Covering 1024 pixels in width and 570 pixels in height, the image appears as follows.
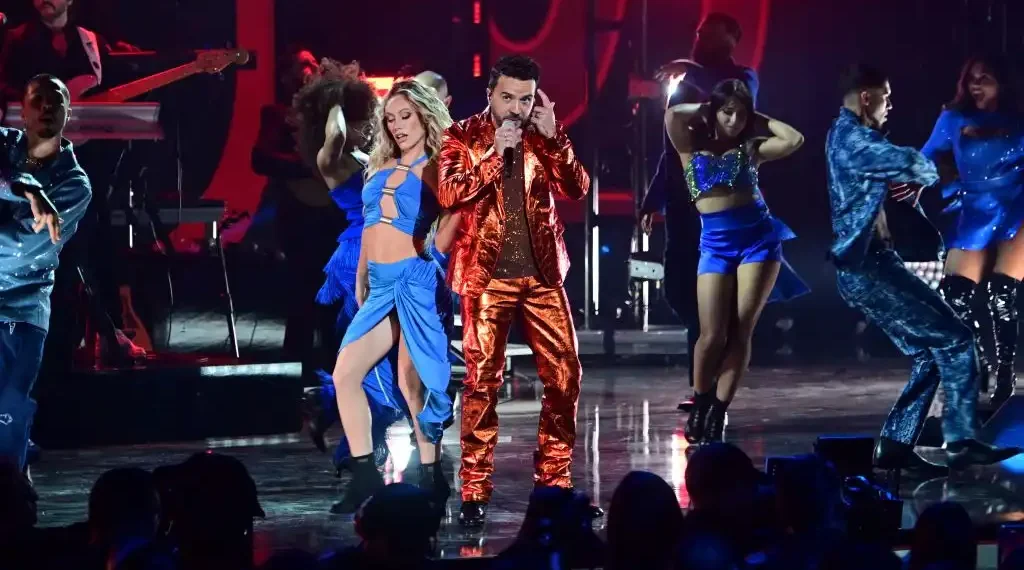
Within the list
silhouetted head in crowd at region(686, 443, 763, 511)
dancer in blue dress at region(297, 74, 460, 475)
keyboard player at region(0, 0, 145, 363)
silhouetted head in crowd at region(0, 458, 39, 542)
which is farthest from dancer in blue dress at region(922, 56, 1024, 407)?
silhouetted head in crowd at region(0, 458, 39, 542)

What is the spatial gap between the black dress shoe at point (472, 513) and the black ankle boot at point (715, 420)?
2279mm

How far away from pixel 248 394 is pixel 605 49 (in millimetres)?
4737

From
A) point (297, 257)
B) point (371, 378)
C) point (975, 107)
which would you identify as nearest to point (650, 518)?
point (371, 378)

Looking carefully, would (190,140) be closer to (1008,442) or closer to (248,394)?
(248,394)

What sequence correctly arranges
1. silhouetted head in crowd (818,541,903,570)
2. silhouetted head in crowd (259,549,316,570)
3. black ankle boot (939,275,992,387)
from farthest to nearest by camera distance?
black ankle boot (939,275,992,387), silhouetted head in crowd (818,541,903,570), silhouetted head in crowd (259,549,316,570)

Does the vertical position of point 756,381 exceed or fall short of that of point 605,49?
it falls short

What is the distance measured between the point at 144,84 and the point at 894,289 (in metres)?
4.68

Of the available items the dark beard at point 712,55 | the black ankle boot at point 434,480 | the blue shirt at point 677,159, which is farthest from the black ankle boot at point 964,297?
the black ankle boot at point 434,480

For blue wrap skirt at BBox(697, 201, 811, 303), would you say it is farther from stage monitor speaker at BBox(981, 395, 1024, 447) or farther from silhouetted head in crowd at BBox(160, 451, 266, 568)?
silhouetted head in crowd at BBox(160, 451, 266, 568)

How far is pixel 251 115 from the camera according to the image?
11.1 m

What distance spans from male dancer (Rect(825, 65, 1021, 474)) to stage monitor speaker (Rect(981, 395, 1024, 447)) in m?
0.42

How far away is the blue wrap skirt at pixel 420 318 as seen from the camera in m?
6.32

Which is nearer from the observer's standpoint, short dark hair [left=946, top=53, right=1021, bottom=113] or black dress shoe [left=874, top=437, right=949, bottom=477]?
black dress shoe [left=874, top=437, right=949, bottom=477]

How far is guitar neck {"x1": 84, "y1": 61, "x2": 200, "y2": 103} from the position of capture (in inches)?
366
